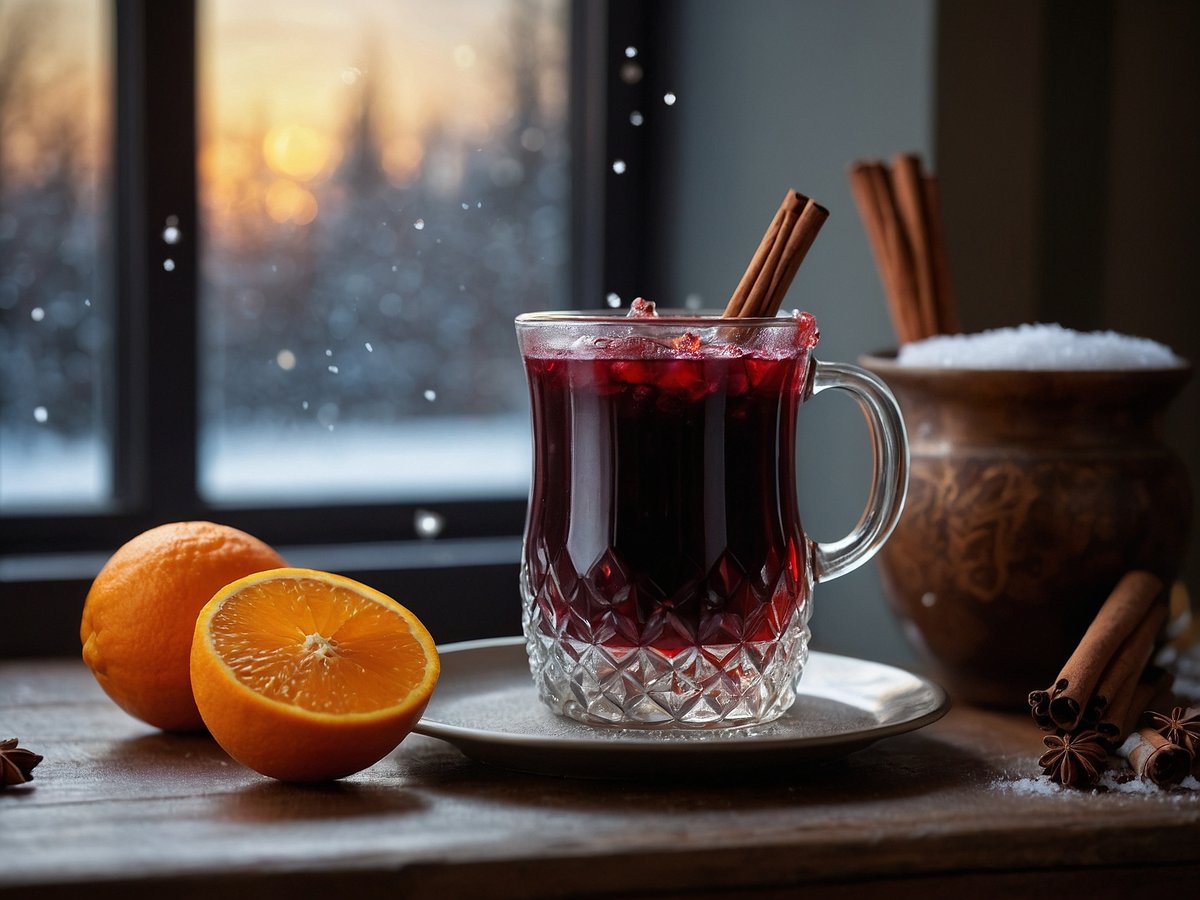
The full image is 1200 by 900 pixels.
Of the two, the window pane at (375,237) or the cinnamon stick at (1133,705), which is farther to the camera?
the window pane at (375,237)

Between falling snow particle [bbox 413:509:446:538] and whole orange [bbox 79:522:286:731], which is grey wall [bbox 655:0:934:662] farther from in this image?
whole orange [bbox 79:522:286:731]

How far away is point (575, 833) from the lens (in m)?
0.92

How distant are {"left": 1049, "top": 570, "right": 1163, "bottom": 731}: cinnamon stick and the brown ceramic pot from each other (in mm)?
40

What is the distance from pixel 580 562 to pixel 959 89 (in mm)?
814

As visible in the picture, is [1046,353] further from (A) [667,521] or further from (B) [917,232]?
(A) [667,521]

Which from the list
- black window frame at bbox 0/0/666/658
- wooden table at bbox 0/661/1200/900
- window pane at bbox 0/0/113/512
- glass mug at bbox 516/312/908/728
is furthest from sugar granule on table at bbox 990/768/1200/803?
window pane at bbox 0/0/113/512

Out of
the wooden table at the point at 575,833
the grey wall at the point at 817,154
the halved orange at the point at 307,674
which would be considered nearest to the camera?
the wooden table at the point at 575,833

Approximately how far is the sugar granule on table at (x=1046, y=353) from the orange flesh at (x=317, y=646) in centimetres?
55

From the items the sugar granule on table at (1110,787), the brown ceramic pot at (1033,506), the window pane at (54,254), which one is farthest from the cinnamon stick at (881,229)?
the window pane at (54,254)

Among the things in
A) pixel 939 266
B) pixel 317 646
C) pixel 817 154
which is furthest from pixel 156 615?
pixel 817 154

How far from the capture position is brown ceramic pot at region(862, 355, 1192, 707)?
126cm

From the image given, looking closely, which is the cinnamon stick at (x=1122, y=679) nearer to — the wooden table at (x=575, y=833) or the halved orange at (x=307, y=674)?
the wooden table at (x=575, y=833)

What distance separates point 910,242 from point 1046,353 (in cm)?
20

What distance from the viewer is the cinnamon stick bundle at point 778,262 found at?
113 cm
